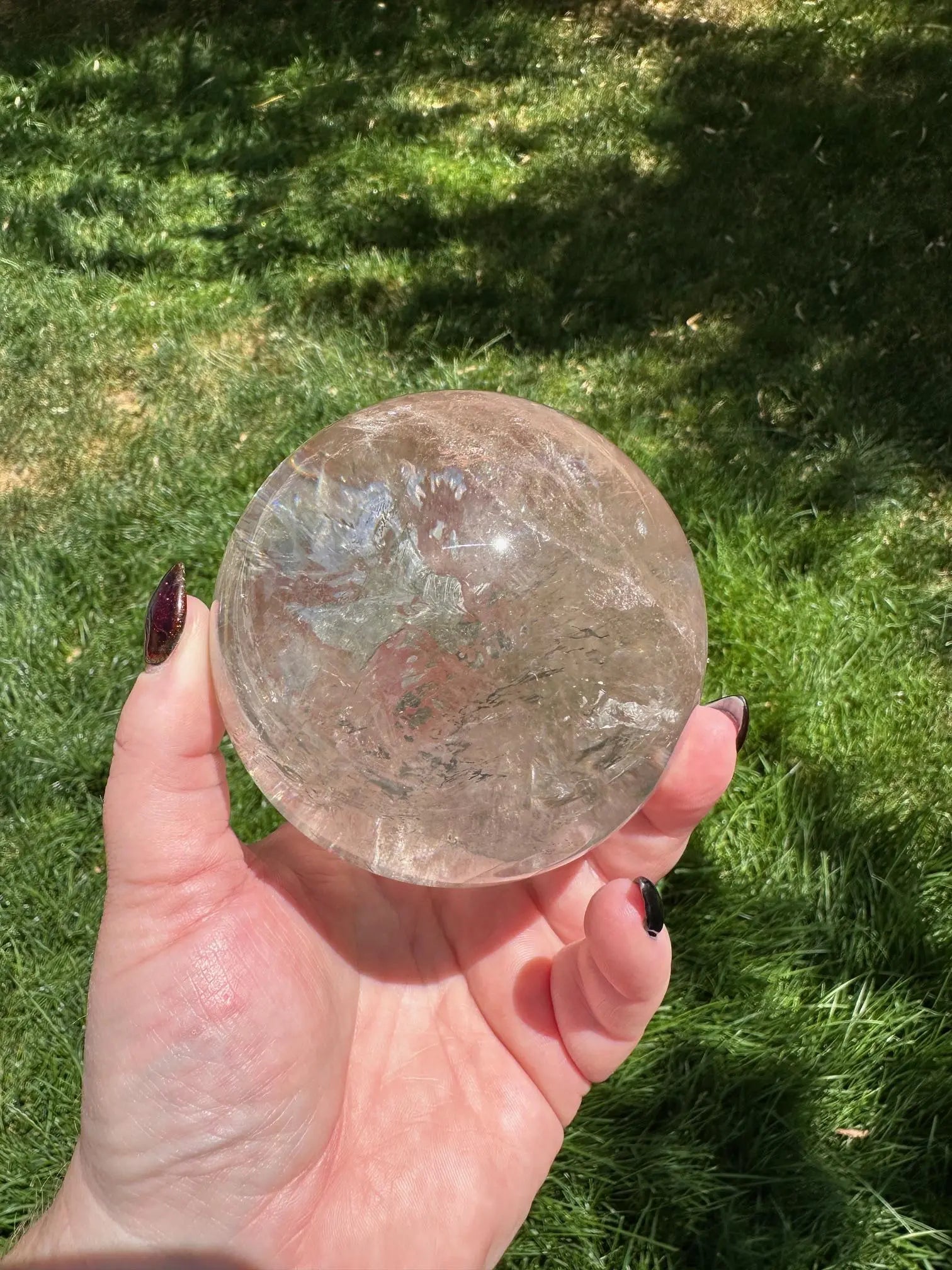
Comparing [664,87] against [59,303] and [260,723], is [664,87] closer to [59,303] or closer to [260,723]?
[59,303]

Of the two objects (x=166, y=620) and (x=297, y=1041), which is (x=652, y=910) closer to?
(x=297, y=1041)

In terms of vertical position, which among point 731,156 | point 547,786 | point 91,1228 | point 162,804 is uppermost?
point 731,156

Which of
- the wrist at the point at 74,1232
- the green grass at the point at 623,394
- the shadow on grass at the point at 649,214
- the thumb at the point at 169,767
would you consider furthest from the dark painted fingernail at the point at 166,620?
the shadow on grass at the point at 649,214

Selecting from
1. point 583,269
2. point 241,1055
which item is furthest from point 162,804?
point 583,269

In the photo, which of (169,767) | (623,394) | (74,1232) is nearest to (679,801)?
(169,767)

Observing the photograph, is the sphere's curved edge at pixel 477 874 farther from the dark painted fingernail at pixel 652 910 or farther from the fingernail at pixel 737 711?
the fingernail at pixel 737 711
